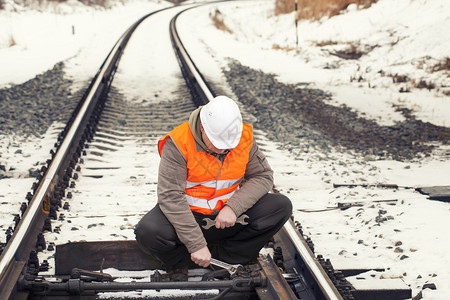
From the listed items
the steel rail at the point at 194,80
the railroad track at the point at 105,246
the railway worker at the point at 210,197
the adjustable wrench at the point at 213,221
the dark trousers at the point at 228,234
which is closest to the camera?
the railroad track at the point at 105,246

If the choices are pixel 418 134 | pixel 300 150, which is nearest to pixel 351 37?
pixel 418 134

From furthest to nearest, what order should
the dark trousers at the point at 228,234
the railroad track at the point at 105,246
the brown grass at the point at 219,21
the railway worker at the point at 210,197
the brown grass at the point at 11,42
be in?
1. the brown grass at the point at 219,21
2. the brown grass at the point at 11,42
3. the dark trousers at the point at 228,234
4. the railway worker at the point at 210,197
5. the railroad track at the point at 105,246

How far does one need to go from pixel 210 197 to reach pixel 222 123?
0.62 m

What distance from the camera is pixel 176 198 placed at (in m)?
3.34

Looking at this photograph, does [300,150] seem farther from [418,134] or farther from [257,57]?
[257,57]

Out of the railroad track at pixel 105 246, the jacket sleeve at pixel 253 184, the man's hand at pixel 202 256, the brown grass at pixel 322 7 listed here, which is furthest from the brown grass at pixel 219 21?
the man's hand at pixel 202 256

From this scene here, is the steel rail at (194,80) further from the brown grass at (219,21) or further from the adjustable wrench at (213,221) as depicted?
Answer: the brown grass at (219,21)

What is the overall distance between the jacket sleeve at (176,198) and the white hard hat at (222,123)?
0.84 ft

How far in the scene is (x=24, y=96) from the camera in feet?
30.6

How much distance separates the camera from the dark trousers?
3402 mm

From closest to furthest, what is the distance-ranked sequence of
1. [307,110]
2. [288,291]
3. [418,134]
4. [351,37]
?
[288,291] < [418,134] < [307,110] < [351,37]

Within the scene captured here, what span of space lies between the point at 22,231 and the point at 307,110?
5687 millimetres

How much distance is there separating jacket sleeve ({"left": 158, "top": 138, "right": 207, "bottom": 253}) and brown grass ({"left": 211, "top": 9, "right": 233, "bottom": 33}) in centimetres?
2137

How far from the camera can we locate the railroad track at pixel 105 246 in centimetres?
313
